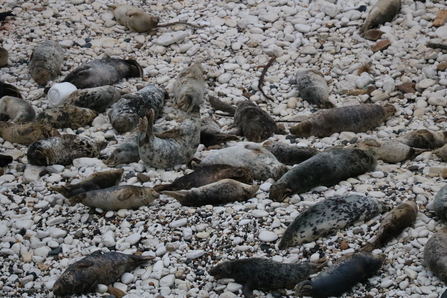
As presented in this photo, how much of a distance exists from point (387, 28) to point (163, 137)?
170 inches

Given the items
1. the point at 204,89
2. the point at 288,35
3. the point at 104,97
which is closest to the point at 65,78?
the point at 104,97

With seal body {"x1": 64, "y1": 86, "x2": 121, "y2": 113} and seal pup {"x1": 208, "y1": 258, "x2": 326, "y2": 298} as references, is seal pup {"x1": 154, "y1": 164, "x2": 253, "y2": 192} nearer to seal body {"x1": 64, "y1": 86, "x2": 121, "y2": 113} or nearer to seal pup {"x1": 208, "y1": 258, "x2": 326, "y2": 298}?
seal pup {"x1": 208, "y1": 258, "x2": 326, "y2": 298}

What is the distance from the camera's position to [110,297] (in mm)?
4902

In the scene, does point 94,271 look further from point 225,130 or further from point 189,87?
point 189,87

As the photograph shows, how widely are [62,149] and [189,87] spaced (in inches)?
83.8

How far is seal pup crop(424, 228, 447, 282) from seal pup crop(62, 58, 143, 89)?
218 inches

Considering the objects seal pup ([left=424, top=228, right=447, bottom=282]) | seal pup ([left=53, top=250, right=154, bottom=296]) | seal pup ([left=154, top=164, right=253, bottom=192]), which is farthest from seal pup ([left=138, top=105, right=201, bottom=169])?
seal pup ([left=424, top=228, right=447, bottom=282])

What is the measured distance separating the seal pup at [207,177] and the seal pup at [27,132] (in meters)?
1.98

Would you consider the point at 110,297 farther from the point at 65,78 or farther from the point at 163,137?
the point at 65,78

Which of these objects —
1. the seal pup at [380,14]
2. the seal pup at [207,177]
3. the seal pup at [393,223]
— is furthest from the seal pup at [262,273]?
the seal pup at [380,14]

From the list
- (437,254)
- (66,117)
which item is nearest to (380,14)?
(66,117)

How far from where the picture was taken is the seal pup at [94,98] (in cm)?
843

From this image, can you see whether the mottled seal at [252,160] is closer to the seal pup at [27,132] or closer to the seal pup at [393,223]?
the seal pup at [393,223]

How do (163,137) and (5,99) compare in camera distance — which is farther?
(5,99)
